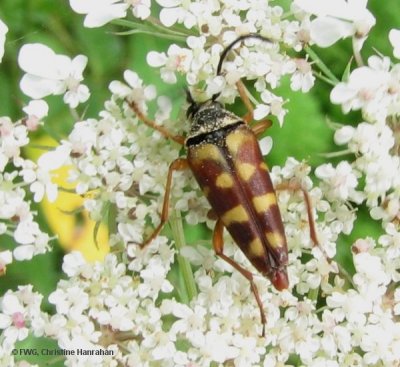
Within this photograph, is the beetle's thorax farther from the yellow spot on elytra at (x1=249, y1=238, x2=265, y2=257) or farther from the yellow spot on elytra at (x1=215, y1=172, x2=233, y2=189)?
the yellow spot on elytra at (x1=249, y1=238, x2=265, y2=257)

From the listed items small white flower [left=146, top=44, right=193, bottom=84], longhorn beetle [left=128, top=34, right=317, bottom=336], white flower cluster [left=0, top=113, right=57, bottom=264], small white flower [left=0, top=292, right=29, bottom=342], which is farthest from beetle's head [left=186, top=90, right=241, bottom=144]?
small white flower [left=0, top=292, right=29, bottom=342]

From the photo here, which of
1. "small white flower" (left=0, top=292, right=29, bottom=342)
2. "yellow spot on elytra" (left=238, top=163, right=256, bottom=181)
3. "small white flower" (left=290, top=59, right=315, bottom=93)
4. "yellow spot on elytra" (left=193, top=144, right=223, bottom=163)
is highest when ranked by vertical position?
"small white flower" (left=290, top=59, right=315, bottom=93)

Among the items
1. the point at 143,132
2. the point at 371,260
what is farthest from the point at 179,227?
the point at 371,260

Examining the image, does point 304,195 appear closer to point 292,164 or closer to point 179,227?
point 292,164

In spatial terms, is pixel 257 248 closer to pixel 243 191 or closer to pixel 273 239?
pixel 273 239

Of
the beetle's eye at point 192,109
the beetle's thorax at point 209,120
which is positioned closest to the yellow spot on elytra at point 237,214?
the beetle's thorax at point 209,120

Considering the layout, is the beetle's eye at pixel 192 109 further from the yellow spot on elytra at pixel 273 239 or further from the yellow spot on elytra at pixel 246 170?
the yellow spot on elytra at pixel 273 239

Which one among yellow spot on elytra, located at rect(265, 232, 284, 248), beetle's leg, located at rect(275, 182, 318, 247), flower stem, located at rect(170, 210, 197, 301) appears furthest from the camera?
flower stem, located at rect(170, 210, 197, 301)

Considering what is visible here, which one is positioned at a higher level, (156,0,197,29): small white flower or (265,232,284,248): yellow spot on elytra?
(156,0,197,29): small white flower
